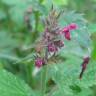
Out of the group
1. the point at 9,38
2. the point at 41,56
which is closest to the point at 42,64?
the point at 41,56

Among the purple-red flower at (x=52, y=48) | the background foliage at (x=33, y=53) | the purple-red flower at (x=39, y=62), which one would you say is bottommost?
the background foliage at (x=33, y=53)

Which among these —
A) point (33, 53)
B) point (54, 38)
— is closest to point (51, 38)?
point (54, 38)

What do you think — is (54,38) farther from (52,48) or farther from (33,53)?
(33,53)

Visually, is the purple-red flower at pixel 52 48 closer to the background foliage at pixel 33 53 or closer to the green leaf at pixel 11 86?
the background foliage at pixel 33 53

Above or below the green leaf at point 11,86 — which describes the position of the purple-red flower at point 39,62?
above

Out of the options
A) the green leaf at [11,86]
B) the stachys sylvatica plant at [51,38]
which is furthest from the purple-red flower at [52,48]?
the green leaf at [11,86]

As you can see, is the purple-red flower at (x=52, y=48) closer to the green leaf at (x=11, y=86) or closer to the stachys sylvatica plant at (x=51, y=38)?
the stachys sylvatica plant at (x=51, y=38)

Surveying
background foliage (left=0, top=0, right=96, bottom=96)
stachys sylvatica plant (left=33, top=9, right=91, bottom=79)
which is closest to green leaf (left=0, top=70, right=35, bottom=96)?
background foliage (left=0, top=0, right=96, bottom=96)

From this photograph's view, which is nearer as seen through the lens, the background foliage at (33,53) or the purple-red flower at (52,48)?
the purple-red flower at (52,48)

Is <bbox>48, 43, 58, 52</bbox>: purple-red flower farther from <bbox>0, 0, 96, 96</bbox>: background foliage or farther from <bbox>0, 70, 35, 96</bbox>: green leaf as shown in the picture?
<bbox>0, 70, 35, 96</bbox>: green leaf
